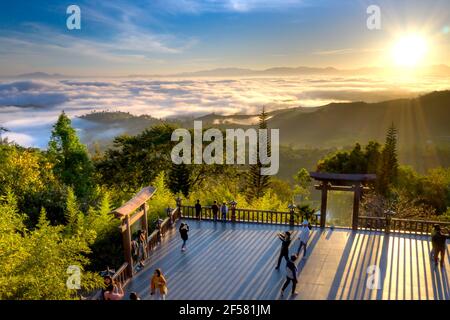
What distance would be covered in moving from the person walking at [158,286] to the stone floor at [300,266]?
294 mm

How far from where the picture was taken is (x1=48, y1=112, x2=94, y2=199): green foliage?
106ft

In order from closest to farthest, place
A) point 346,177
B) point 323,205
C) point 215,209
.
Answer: point 346,177
point 323,205
point 215,209

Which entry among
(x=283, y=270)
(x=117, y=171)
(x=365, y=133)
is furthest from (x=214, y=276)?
(x=365, y=133)

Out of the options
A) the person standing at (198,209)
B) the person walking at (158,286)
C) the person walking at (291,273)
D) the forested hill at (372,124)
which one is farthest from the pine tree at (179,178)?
the forested hill at (372,124)

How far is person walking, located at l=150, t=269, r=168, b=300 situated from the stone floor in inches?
11.6

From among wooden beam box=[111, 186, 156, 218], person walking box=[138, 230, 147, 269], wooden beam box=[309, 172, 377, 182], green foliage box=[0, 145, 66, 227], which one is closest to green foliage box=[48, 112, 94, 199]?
green foliage box=[0, 145, 66, 227]

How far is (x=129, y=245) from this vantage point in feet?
39.9

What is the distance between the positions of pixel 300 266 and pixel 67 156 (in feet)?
84.4

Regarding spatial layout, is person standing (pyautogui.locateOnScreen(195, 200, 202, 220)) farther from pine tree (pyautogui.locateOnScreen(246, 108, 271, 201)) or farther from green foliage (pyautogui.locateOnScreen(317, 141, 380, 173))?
green foliage (pyautogui.locateOnScreen(317, 141, 380, 173))

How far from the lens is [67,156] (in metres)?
32.7

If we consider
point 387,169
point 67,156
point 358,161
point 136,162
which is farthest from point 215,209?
point 387,169

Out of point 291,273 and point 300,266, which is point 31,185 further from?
point 291,273
